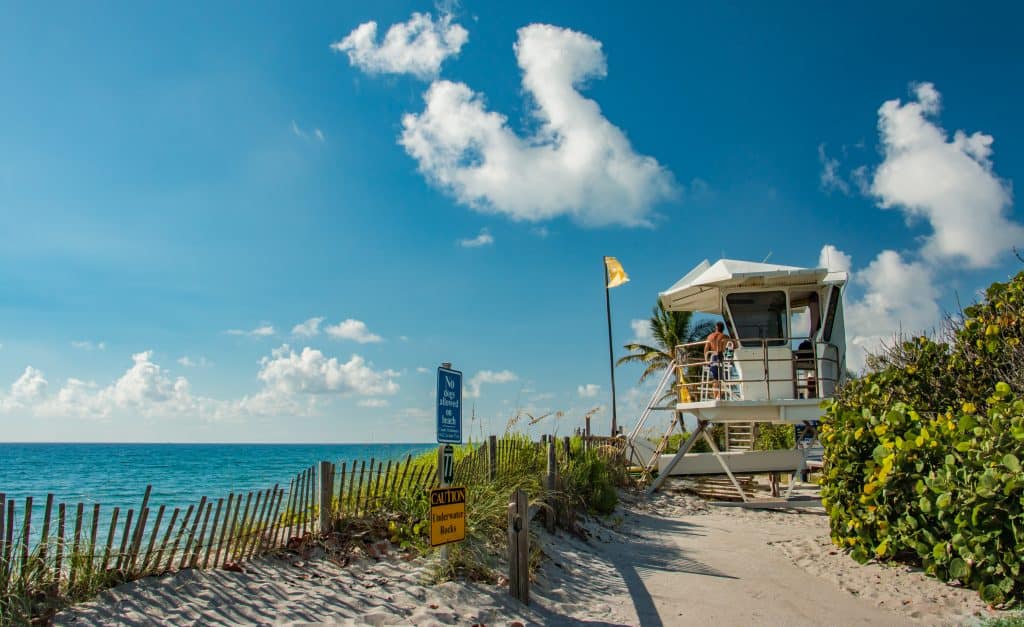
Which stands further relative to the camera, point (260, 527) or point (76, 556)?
point (260, 527)

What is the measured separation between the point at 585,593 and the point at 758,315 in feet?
35.3

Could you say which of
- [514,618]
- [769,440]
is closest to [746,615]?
[514,618]

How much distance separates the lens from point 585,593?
831 centimetres

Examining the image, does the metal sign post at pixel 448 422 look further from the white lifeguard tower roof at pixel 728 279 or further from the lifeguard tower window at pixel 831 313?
the lifeguard tower window at pixel 831 313

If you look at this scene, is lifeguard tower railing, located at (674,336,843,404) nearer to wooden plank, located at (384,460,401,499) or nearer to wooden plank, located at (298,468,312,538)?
wooden plank, located at (384,460,401,499)

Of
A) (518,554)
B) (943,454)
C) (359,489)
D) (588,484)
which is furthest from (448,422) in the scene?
(588,484)

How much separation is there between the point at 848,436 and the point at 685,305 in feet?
30.3

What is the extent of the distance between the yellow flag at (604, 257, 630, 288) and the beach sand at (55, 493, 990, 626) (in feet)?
→ 55.8

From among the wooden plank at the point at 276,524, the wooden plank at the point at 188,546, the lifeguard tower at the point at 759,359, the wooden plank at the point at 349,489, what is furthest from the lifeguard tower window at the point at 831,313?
the wooden plank at the point at 188,546

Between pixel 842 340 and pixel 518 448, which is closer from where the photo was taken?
pixel 518 448

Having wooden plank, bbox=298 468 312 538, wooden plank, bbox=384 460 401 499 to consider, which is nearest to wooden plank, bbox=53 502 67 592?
wooden plank, bbox=298 468 312 538

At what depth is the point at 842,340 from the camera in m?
17.5

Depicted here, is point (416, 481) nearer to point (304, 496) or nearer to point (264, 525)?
point (304, 496)

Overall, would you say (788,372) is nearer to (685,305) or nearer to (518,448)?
(685,305)
